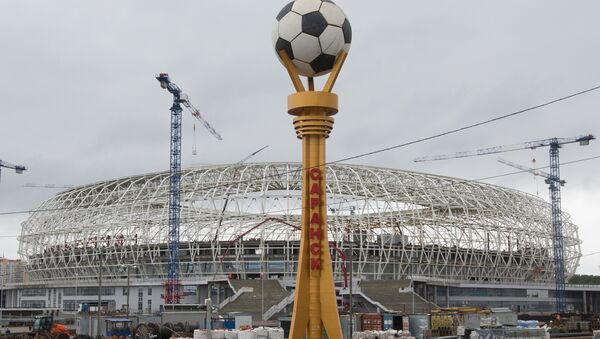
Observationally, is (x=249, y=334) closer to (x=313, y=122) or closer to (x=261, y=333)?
(x=261, y=333)

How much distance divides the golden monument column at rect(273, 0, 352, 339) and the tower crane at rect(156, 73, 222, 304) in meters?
61.0

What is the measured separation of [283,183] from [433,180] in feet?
69.7

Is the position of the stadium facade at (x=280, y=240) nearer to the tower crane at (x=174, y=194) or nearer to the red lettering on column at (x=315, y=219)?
the tower crane at (x=174, y=194)

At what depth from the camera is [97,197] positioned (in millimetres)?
103312

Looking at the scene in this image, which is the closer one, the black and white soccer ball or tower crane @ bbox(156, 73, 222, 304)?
the black and white soccer ball

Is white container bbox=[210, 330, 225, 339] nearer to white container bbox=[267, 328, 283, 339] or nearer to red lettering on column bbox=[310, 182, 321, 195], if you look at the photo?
white container bbox=[267, 328, 283, 339]

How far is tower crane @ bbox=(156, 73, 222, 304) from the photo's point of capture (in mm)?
84062

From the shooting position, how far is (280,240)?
3324 inches

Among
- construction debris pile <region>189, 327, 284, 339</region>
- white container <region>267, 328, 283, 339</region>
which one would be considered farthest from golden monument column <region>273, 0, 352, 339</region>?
white container <region>267, 328, 283, 339</region>

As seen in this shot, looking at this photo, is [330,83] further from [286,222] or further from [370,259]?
[370,259]

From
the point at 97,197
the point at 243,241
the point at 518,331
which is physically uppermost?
the point at 97,197

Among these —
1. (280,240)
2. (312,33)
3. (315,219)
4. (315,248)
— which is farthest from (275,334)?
(280,240)

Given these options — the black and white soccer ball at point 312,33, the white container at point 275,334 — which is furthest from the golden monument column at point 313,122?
the white container at point 275,334

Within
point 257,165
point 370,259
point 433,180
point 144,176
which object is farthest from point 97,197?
point 433,180
